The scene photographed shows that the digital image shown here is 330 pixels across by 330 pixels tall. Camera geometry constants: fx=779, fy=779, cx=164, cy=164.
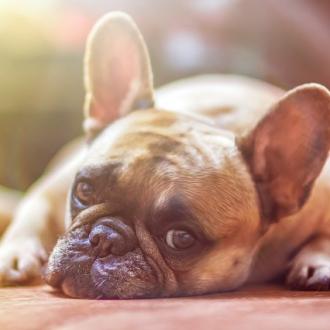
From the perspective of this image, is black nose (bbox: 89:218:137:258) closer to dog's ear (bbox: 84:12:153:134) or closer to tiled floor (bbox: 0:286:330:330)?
tiled floor (bbox: 0:286:330:330)

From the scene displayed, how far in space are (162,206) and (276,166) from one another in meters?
0.25

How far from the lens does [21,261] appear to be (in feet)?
4.41

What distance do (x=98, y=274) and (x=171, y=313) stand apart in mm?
226

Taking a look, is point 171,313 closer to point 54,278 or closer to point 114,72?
point 54,278

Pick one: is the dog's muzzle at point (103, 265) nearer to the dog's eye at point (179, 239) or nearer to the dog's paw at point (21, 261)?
the dog's eye at point (179, 239)

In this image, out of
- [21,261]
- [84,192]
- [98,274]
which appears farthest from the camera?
[21,261]

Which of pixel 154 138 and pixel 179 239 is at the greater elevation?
pixel 154 138

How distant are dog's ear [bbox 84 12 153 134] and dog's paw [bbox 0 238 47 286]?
0.24 meters

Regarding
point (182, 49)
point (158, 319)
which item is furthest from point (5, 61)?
point (158, 319)

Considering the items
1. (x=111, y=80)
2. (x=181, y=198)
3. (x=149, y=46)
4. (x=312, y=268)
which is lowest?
(x=312, y=268)

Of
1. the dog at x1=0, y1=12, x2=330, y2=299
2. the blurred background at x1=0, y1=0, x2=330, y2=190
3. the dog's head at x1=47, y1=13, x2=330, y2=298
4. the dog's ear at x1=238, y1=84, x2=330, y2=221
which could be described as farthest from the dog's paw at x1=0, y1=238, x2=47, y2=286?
the blurred background at x1=0, y1=0, x2=330, y2=190

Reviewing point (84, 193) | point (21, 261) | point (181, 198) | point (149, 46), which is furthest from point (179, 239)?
point (149, 46)

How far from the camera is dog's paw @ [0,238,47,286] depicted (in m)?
1.30

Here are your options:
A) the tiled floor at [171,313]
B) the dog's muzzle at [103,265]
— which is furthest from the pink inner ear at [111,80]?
the tiled floor at [171,313]
